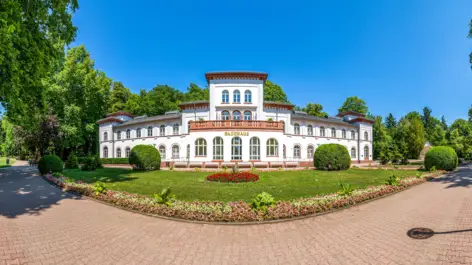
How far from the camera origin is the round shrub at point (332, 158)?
70.2ft

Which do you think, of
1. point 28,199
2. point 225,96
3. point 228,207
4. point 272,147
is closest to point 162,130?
point 225,96

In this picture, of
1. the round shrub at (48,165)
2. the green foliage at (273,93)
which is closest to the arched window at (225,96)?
the round shrub at (48,165)

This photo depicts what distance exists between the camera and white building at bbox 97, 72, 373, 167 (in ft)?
86.5

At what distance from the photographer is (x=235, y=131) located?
2623 cm

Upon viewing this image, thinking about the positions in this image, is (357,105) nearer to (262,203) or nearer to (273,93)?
(273,93)

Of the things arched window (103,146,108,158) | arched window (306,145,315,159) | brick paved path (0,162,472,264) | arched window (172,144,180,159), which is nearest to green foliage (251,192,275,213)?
brick paved path (0,162,472,264)

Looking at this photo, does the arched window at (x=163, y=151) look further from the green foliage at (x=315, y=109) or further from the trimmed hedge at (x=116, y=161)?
the green foliage at (x=315, y=109)

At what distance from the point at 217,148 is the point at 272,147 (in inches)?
275

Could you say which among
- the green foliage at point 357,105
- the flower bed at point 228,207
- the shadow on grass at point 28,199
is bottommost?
the shadow on grass at point 28,199

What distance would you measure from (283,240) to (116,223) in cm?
524

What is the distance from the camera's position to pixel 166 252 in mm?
5012

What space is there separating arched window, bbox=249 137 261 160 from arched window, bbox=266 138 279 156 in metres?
1.24

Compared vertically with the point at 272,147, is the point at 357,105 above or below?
above

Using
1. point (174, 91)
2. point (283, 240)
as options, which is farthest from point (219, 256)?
point (174, 91)
